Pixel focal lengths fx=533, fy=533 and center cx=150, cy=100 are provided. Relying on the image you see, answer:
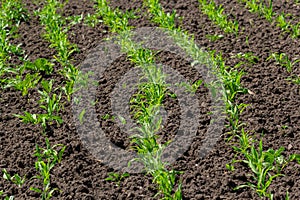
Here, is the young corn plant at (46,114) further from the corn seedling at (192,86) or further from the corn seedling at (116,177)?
the corn seedling at (192,86)

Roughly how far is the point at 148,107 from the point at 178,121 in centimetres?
30

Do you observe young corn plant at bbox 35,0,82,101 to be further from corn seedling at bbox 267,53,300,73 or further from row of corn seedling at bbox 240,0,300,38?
row of corn seedling at bbox 240,0,300,38

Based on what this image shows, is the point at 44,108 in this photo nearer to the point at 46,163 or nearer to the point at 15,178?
the point at 46,163

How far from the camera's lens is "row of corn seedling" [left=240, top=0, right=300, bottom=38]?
5475 millimetres

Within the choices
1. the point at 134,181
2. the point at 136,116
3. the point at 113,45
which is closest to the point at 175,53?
the point at 113,45

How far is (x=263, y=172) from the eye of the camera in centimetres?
383

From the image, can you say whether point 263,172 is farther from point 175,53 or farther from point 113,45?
point 113,45

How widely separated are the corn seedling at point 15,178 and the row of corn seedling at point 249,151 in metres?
1.54

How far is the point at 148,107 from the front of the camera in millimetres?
4582

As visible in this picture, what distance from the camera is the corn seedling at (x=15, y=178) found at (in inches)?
156

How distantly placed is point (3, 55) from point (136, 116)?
5.86 ft

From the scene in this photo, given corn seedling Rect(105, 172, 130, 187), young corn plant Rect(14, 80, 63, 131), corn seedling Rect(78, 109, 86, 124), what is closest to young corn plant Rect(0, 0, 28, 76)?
young corn plant Rect(14, 80, 63, 131)

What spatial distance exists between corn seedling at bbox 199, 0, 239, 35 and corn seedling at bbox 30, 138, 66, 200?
2336 mm

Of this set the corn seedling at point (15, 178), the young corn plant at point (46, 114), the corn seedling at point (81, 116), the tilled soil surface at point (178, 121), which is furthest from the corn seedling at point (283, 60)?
the corn seedling at point (15, 178)
